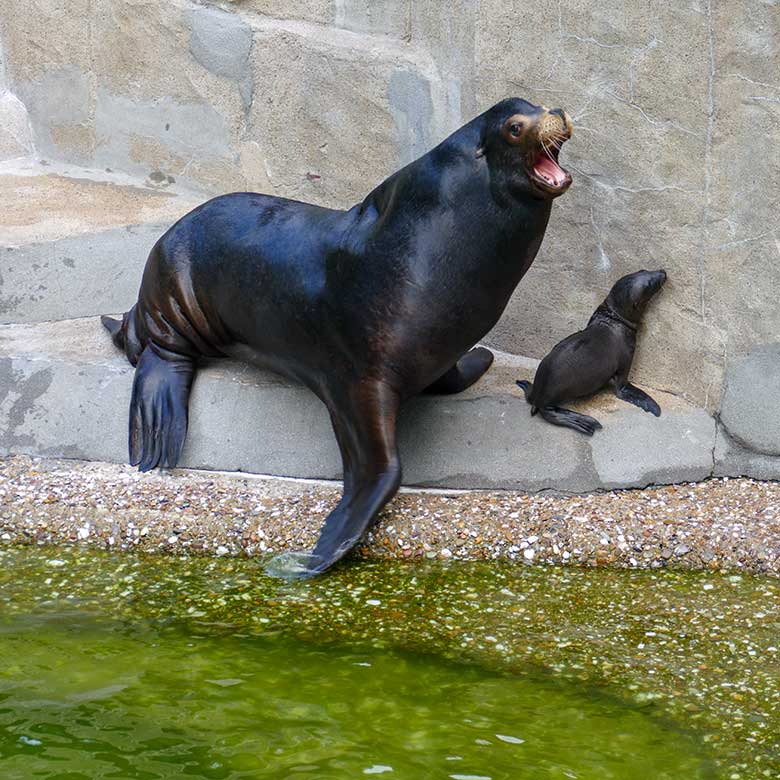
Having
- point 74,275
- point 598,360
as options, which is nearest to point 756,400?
point 598,360

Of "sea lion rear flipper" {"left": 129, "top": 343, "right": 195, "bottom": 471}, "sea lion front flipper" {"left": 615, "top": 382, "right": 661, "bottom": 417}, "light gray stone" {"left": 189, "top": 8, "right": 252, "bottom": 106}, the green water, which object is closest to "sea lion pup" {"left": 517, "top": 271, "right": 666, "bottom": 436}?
"sea lion front flipper" {"left": 615, "top": 382, "right": 661, "bottom": 417}

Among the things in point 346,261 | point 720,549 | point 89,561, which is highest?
point 346,261

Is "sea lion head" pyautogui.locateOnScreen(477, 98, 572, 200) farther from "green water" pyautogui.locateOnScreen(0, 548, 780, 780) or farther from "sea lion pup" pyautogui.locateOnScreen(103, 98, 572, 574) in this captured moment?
"green water" pyautogui.locateOnScreen(0, 548, 780, 780)

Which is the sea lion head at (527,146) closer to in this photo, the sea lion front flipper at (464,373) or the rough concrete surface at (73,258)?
the sea lion front flipper at (464,373)

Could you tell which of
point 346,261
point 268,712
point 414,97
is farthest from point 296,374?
point 268,712

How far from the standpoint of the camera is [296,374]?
4723 millimetres

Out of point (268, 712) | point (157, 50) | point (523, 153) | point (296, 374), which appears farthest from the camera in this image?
point (157, 50)

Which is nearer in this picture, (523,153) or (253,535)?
(523,153)

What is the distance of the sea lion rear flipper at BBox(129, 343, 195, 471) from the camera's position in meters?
4.80

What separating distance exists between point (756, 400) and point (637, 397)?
16.2 inches

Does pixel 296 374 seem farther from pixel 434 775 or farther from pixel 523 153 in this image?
pixel 434 775

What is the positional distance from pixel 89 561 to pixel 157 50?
296 cm

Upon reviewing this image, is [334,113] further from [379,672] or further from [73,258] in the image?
[379,672]

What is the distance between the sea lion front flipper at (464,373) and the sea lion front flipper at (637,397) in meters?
0.48
